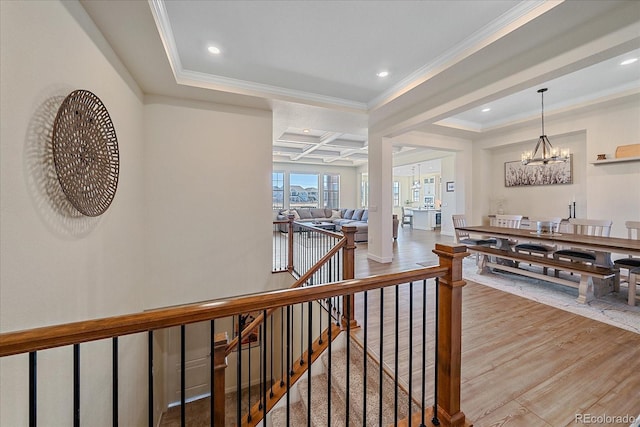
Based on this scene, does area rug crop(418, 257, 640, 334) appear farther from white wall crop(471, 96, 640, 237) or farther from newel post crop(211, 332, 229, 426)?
newel post crop(211, 332, 229, 426)

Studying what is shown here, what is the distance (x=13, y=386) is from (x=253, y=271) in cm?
295

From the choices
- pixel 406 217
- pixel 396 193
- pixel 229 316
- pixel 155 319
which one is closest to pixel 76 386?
pixel 155 319

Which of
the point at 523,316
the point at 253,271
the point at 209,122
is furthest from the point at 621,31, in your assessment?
the point at 253,271

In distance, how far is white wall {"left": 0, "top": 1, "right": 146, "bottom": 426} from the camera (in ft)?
4.28

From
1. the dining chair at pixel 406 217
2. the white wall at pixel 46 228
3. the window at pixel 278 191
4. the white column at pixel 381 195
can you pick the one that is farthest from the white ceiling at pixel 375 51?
the dining chair at pixel 406 217

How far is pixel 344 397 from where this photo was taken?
2121 mm

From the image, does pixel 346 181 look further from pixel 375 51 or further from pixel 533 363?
pixel 533 363

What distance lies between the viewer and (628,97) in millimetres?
3975

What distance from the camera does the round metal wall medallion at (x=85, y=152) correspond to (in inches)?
66.0

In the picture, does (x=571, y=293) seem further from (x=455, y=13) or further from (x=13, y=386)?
(x=13, y=386)

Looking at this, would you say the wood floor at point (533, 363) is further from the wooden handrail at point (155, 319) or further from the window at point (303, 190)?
the window at point (303, 190)

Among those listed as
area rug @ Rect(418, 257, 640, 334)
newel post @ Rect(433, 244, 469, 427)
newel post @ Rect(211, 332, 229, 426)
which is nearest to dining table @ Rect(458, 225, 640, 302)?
area rug @ Rect(418, 257, 640, 334)

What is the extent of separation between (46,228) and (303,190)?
9842 millimetres

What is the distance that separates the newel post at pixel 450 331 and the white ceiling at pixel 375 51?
2213mm
